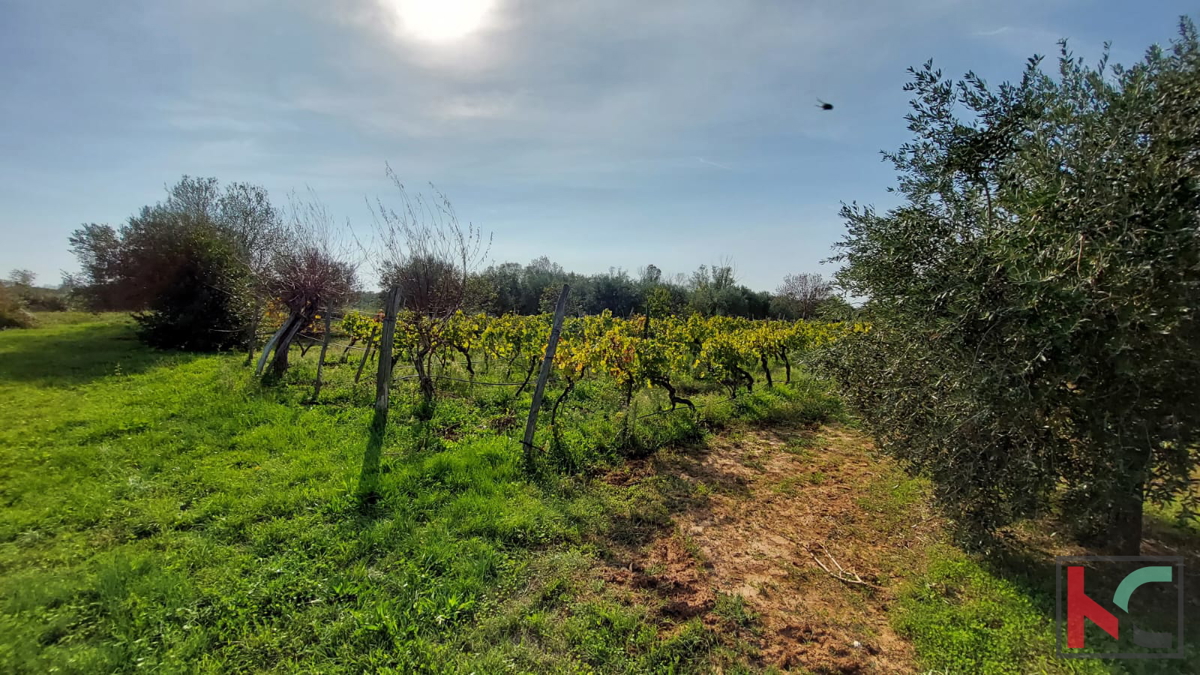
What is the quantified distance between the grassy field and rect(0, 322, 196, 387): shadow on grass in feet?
10.7

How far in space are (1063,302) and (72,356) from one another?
19.2 meters

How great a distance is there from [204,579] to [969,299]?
610 cm

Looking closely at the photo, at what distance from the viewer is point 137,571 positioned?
125 inches

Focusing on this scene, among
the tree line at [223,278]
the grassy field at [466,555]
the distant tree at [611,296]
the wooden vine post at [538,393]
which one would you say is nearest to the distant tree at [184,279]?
the tree line at [223,278]

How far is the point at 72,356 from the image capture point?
37.3 ft

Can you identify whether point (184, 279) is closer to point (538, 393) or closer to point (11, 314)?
point (11, 314)

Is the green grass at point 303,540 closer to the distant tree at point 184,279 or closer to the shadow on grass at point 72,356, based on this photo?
the shadow on grass at point 72,356

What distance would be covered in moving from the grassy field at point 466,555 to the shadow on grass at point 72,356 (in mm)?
3272

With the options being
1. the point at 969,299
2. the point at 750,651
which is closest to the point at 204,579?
the point at 750,651

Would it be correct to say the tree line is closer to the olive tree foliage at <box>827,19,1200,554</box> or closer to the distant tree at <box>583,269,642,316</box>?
the olive tree foliage at <box>827,19,1200,554</box>

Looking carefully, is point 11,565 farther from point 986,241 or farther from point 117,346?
point 117,346

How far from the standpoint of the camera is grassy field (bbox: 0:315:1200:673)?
9.04 ft

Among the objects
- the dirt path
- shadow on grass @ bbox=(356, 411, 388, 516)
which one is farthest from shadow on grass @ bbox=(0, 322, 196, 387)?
the dirt path

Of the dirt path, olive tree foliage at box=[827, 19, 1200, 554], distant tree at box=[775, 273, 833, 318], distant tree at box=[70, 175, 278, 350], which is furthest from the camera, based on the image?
distant tree at box=[775, 273, 833, 318]
